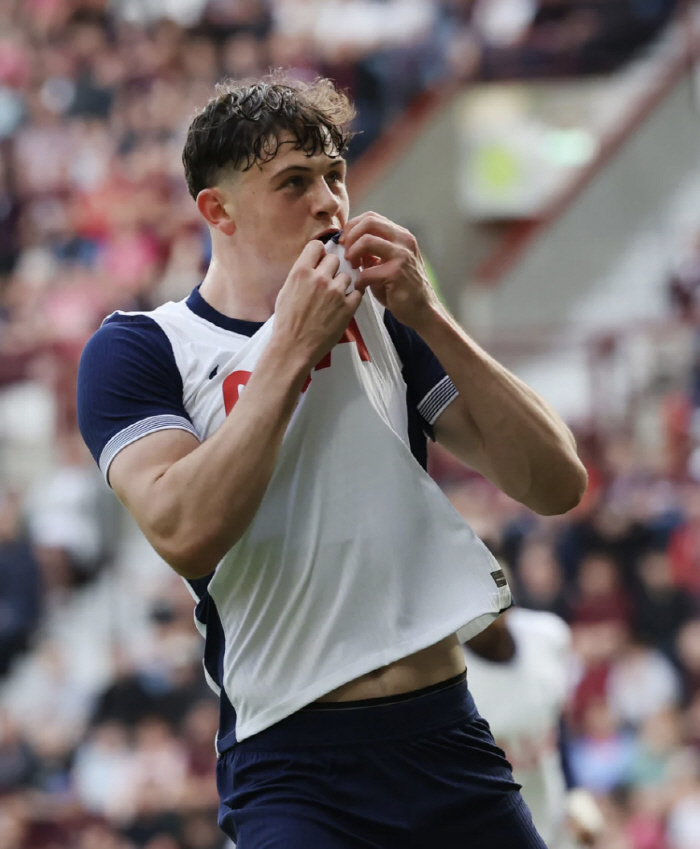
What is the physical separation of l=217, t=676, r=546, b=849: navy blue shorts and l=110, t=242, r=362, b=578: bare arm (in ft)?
1.14

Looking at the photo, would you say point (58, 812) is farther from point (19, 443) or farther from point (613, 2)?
point (613, 2)

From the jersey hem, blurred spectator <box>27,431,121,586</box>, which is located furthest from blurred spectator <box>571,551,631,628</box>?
the jersey hem

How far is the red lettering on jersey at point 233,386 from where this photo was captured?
2404 millimetres

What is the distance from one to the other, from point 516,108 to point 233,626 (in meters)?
10.9

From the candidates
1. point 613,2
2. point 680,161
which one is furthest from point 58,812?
point 613,2

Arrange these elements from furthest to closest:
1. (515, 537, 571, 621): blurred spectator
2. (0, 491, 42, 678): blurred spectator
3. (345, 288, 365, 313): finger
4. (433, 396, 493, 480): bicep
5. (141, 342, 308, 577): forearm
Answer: (0, 491, 42, 678): blurred spectator
(515, 537, 571, 621): blurred spectator
(433, 396, 493, 480): bicep
(345, 288, 365, 313): finger
(141, 342, 308, 577): forearm

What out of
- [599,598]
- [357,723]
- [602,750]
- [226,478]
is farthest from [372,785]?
[599,598]

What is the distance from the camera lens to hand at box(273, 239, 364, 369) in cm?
226

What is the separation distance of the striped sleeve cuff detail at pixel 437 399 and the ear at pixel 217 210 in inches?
18.3

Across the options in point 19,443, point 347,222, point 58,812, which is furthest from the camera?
point 19,443

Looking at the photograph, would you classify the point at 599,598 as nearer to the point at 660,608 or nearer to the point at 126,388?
the point at 660,608

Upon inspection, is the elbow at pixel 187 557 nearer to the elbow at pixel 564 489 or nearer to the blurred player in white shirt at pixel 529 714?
the elbow at pixel 564 489

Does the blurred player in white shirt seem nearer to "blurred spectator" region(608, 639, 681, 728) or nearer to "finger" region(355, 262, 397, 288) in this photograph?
"finger" region(355, 262, 397, 288)

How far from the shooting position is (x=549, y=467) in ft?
8.00
